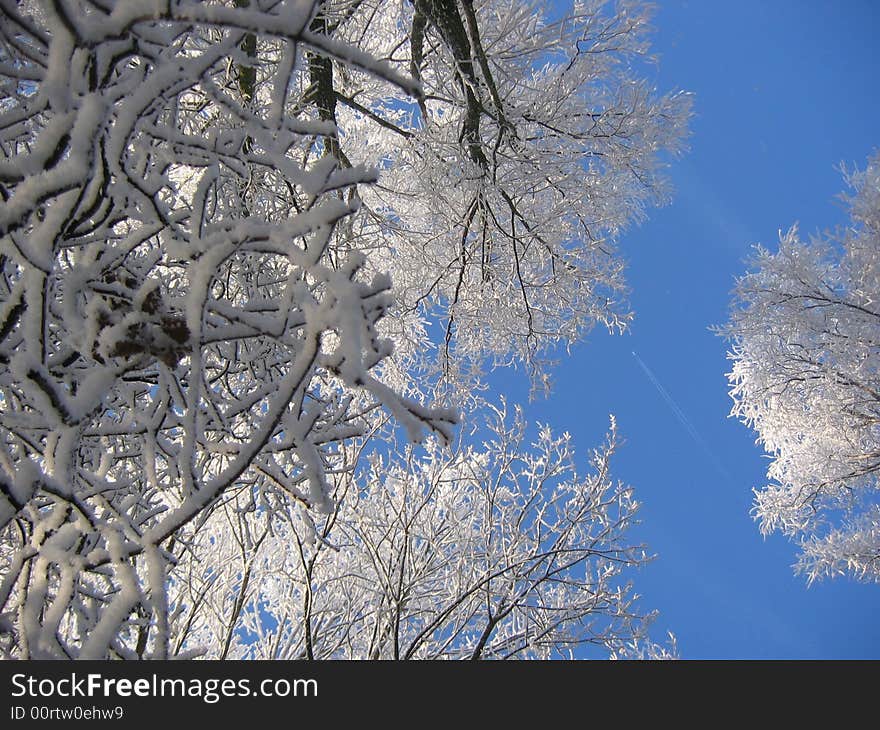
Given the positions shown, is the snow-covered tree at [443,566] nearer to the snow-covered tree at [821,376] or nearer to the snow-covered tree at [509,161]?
the snow-covered tree at [509,161]

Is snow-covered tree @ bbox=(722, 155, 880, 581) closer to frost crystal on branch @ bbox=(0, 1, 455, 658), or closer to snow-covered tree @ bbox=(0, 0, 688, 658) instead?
snow-covered tree @ bbox=(0, 0, 688, 658)

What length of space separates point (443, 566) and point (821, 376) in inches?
230

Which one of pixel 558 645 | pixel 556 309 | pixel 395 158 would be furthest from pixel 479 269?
pixel 558 645

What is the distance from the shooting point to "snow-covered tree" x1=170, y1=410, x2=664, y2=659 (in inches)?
156

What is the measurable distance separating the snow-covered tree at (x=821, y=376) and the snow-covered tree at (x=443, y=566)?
157 inches

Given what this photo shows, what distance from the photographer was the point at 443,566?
4.40 metres

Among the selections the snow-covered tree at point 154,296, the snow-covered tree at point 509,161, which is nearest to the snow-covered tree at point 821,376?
the snow-covered tree at point 509,161

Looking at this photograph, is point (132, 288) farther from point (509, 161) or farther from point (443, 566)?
point (509, 161)

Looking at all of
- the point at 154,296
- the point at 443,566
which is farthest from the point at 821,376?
the point at 154,296

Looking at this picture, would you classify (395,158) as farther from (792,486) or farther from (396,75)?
(792,486)

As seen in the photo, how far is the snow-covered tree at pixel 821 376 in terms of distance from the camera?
282 inches

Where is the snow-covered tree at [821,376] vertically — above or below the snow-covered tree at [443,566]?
above

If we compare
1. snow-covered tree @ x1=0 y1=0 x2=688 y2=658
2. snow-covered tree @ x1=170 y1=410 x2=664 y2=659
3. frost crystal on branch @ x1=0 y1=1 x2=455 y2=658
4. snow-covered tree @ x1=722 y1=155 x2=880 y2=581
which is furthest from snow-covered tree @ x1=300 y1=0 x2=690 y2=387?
snow-covered tree @ x1=722 y1=155 x2=880 y2=581
